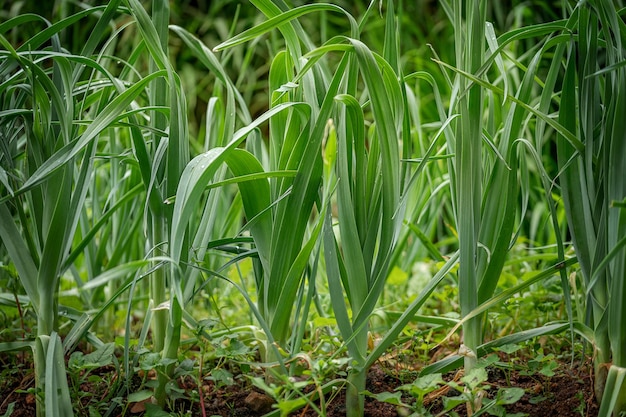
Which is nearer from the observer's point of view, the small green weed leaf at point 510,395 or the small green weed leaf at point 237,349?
the small green weed leaf at point 510,395

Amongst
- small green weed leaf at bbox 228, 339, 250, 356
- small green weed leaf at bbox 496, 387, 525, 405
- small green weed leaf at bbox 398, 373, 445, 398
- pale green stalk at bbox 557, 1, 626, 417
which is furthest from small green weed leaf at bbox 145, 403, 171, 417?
pale green stalk at bbox 557, 1, 626, 417

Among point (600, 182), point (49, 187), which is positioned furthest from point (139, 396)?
point (600, 182)

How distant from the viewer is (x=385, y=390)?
0.85 m

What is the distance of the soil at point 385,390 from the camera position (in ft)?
2.57

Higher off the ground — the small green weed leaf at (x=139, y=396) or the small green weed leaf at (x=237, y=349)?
the small green weed leaf at (x=237, y=349)

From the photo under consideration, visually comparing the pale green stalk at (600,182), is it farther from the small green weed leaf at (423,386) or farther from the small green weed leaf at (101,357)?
the small green weed leaf at (101,357)

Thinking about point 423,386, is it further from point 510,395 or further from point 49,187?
point 49,187

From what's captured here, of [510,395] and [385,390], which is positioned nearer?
[510,395]

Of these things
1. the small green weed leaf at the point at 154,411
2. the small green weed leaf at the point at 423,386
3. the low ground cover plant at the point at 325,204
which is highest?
the low ground cover plant at the point at 325,204

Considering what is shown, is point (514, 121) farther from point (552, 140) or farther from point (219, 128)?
point (552, 140)

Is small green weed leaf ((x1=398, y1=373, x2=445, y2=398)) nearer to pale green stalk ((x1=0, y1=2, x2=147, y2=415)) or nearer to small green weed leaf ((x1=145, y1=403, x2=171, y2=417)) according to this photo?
small green weed leaf ((x1=145, y1=403, x2=171, y2=417))

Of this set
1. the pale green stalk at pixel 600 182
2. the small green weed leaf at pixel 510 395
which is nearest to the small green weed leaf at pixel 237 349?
the small green weed leaf at pixel 510 395

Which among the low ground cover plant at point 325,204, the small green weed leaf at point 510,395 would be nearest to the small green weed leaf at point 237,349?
the low ground cover plant at point 325,204

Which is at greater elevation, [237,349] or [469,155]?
[469,155]
